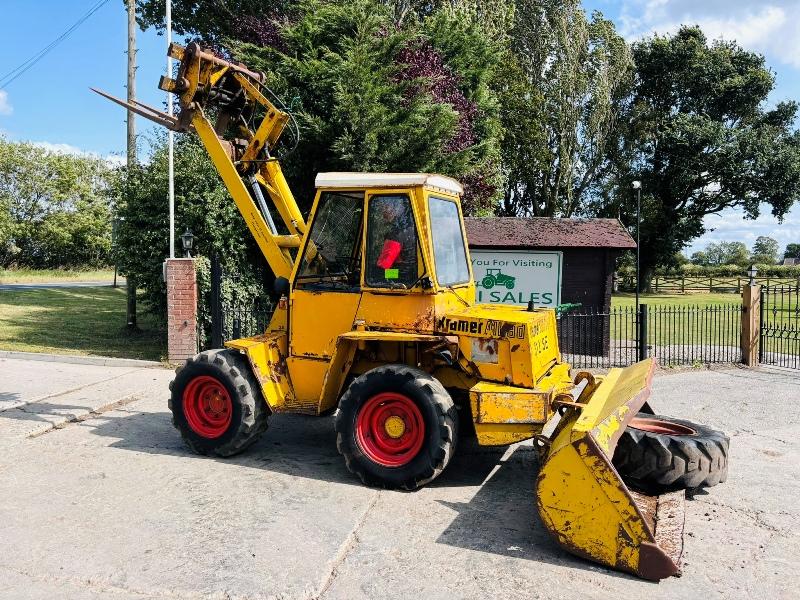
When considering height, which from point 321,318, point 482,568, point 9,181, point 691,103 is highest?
point 691,103

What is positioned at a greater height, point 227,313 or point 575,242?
point 575,242

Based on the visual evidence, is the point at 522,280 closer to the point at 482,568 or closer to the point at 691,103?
the point at 482,568

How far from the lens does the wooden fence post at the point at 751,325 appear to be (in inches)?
471

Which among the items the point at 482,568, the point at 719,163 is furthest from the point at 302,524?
the point at 719,163

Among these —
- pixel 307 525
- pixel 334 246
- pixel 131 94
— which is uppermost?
pixel 131 94

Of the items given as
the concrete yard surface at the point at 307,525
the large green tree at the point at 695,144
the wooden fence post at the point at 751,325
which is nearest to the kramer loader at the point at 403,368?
the concrete yard surface at the point at 307,525

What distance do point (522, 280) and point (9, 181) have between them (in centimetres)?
4261

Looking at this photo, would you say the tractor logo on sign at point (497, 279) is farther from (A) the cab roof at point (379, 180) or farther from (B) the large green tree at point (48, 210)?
(B) the large green tree at point (48, 210)

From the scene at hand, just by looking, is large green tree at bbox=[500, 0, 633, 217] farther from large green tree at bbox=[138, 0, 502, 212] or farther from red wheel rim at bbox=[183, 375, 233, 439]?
red wheel rim at bbox=[183, 375, 233, 439]

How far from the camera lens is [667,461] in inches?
201

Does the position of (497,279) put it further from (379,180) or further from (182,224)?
(379,180)

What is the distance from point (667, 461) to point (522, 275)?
290 inches

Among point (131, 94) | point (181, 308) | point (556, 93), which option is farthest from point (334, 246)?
point (556, 93)

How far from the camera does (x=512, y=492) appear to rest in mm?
5504
